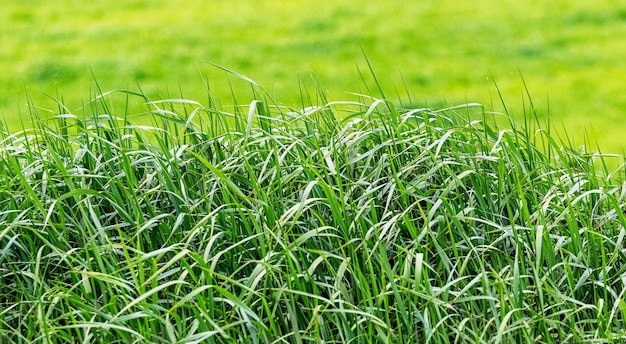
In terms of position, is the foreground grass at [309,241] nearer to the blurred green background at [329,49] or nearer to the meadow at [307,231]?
the meadow at [307,231]

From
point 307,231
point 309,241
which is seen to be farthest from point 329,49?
point 309,241

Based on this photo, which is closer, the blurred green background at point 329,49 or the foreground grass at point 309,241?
the foreground grass at point 309,241

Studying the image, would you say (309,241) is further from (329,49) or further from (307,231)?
(329,49)

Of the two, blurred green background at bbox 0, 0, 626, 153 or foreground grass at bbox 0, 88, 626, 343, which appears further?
blurred green background at bbox 0, 0, 626, 153

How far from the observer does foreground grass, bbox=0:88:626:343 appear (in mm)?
2316

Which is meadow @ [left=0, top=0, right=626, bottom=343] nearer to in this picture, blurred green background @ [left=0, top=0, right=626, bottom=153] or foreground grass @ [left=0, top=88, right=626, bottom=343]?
foreground grass @ [left=0, top=88, right=626, bottom=343]

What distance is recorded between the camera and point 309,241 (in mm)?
2627

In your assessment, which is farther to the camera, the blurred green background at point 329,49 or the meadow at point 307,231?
the blurred green background at point 329,49

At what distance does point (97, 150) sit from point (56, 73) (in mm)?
4875

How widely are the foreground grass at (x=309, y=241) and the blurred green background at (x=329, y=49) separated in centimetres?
362

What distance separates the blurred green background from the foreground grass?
362 cm

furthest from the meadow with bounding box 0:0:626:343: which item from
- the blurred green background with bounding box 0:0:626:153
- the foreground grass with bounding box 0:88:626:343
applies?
the blurred green background with bounding box 0:0:626:153

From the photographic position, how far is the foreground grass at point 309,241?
2.32m

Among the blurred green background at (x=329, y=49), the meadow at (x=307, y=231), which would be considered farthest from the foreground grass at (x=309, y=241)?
the blurred green background at (x=329, y=49)
